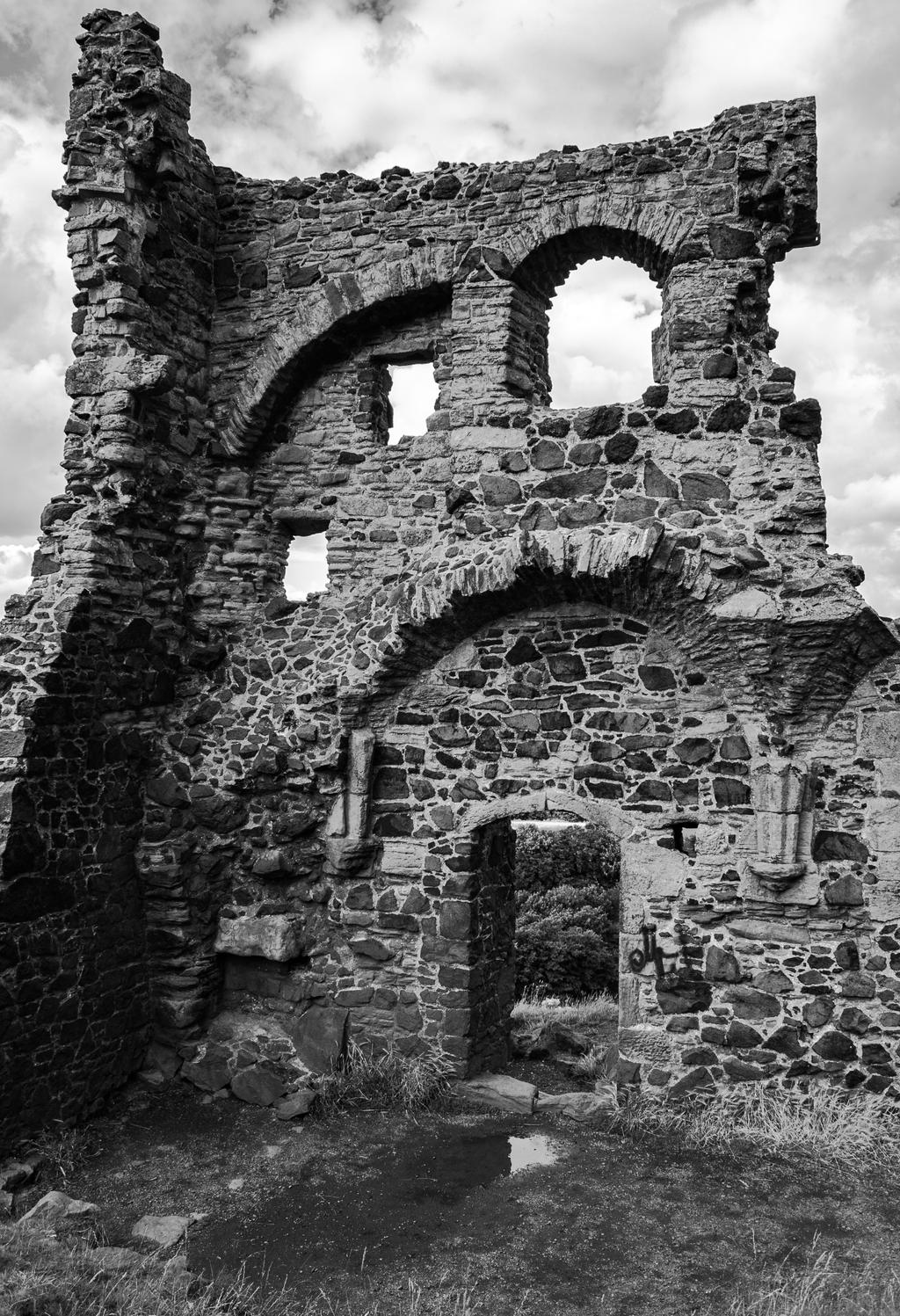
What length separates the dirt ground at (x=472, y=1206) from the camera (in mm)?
5316

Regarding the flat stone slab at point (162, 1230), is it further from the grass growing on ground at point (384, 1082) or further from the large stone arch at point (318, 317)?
the large stone arch at point (318, 317)

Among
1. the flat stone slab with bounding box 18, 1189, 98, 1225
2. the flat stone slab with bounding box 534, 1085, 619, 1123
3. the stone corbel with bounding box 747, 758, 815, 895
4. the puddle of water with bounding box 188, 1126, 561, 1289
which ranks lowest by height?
the puddle of water with bounding box 188, 1126, 561, 1289

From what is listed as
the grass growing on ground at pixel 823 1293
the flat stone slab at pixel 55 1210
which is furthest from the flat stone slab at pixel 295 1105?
the grass growing on ground at pixel 823 1293

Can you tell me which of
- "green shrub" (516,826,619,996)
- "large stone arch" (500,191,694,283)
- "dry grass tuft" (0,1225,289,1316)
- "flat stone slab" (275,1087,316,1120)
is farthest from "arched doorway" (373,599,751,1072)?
"green shrub" (516,826,619,996)

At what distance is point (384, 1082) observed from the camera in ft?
25.2

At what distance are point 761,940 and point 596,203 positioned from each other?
579cm

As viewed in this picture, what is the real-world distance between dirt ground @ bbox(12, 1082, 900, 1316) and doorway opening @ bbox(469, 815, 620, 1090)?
1.01 metres

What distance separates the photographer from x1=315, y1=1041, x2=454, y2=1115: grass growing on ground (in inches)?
297

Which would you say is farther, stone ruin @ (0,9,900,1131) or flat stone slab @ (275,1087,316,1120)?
flat stone slab @ (275,1087,316,1120)

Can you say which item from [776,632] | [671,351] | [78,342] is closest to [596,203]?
[671,351]

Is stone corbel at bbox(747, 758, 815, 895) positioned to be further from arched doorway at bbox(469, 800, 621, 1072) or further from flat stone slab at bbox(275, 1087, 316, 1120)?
flat stone slab at bbox(275, 1087, 316, 1120)

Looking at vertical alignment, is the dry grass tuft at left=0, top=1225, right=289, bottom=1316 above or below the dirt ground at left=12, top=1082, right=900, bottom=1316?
above

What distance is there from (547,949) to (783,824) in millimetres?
5647

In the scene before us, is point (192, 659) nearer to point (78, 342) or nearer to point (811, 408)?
point (78, 342)
